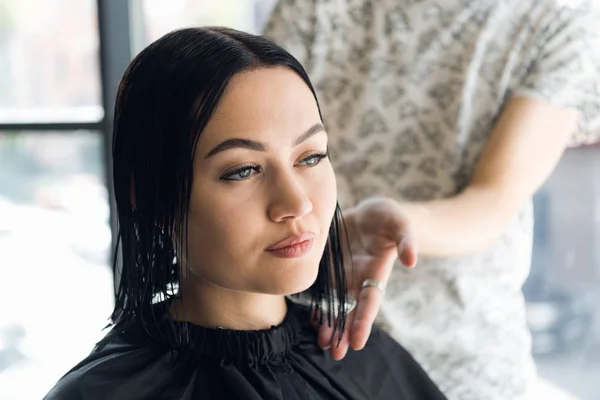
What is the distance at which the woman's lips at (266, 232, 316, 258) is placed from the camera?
0.95 metres

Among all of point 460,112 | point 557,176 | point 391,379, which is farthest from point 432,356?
point 557,176

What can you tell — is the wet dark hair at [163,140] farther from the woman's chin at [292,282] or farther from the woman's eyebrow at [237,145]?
the woman's chin at [292,282]

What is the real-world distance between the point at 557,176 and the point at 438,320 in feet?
2.43

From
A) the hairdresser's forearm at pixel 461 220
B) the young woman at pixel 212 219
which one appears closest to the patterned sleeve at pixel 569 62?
the hairdresser's forearm at pixel 461 220

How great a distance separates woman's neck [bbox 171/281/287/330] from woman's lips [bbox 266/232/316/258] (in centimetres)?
13

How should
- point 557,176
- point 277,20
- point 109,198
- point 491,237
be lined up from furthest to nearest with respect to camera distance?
point 109,198, point 557,176, point 277,20, point 491,237

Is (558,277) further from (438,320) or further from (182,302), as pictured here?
(182,302)

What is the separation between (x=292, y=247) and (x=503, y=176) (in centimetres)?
56

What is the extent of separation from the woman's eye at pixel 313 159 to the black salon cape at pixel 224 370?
0.28m

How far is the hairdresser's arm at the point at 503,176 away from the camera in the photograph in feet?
4.34

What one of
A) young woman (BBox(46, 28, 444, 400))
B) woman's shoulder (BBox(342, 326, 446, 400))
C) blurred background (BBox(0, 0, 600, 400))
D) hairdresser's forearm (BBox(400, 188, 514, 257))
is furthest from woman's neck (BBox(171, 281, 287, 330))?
blurred background (BBox(0, 0, 600, 400))

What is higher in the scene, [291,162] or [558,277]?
[291,162]

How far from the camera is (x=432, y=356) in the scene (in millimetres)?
1449

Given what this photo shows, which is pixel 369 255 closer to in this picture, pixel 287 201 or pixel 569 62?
pixel 287 201
